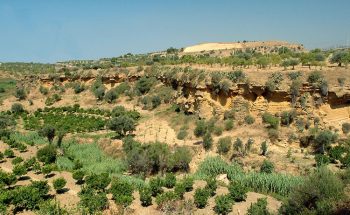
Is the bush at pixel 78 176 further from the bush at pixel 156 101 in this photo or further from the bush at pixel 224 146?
the bush at pixel 156 101

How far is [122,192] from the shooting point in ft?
63.9

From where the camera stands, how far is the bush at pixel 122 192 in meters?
18.2

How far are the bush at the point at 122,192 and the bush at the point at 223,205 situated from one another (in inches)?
158

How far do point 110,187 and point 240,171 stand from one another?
306 inches

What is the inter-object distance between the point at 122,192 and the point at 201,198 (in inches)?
160

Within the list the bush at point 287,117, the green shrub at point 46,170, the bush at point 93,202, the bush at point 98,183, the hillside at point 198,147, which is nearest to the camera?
the bush at point 93,202

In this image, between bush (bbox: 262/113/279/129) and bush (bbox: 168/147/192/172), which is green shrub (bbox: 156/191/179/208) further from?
bush (bbox: 262/113/279/129)

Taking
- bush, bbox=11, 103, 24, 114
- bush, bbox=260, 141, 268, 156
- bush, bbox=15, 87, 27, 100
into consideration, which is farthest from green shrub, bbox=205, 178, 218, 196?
bush, bbox=15, 87, 27, 100

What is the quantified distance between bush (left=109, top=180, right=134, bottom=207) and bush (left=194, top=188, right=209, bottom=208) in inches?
120

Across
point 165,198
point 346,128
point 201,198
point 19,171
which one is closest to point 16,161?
point 19,171

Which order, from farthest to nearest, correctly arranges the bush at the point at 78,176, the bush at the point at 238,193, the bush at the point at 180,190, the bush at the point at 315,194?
1. the bush at the point at 78,176
2. the bush at the point at 180,190
3. the bush at the point at 238,193
4. the bush at the point at 315,194

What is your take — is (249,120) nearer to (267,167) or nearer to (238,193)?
(267,167)

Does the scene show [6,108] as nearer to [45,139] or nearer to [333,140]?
[45,139]

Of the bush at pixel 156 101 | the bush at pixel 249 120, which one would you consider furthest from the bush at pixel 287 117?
the bush at pixel 156 101
